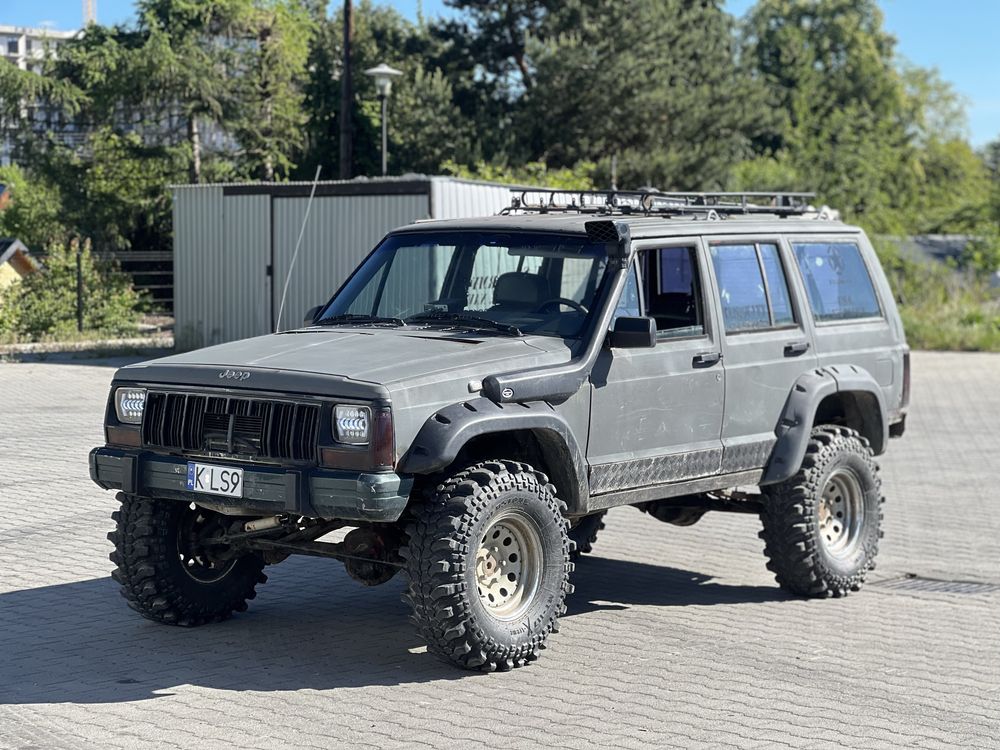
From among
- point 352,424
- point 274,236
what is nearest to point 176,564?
point 352,424

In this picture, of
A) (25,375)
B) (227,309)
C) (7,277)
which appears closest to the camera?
(25,375)

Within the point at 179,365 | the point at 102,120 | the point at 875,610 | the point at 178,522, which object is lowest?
the point at 875,610

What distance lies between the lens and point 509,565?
6637 millimetres

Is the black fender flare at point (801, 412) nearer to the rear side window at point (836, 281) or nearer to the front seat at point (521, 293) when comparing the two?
the rear side window at point (836, 281)

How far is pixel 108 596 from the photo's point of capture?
792 centimetres

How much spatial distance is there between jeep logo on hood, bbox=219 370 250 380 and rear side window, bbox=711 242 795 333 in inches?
108

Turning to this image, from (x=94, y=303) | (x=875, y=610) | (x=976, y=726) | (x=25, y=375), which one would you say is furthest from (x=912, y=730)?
(x=94, y=303)

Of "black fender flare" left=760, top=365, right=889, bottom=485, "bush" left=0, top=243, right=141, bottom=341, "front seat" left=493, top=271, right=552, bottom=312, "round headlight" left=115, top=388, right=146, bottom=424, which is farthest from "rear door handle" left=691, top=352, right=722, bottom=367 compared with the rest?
"bush" left=0, top=243, right=141, bottom=341

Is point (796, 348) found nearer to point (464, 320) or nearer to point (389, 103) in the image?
point (464, 320)

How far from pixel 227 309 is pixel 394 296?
17.0m

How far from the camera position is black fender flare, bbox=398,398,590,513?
6090mm

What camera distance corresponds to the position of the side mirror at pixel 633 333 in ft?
22.9

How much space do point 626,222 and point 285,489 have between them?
2.39 metres

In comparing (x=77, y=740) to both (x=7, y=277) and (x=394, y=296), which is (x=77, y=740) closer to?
(x=394, y=296)
